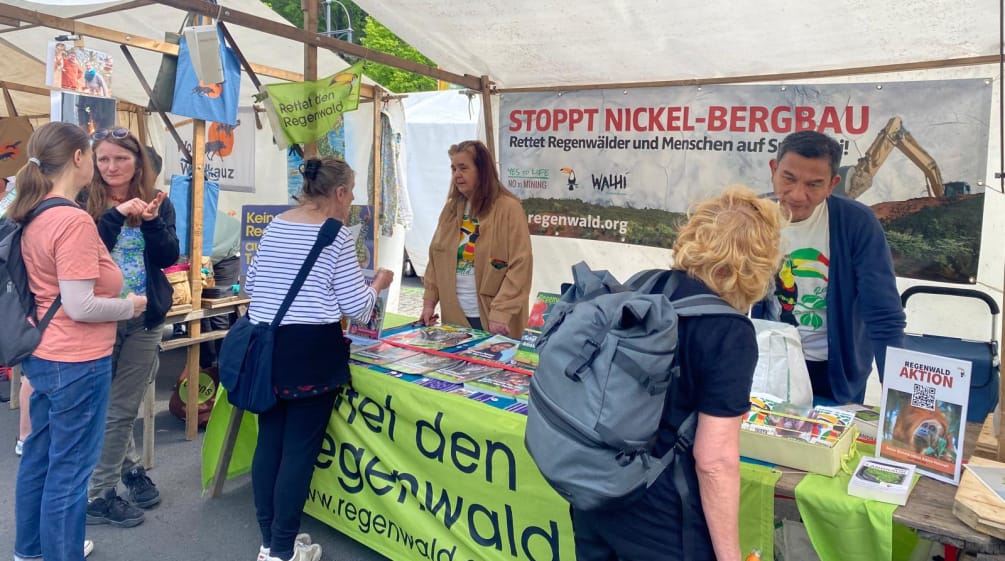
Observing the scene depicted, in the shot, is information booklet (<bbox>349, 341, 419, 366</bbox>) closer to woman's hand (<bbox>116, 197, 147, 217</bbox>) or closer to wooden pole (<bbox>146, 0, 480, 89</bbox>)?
woman's hand (<bbox>116, 197, 147, 217</bbox>)

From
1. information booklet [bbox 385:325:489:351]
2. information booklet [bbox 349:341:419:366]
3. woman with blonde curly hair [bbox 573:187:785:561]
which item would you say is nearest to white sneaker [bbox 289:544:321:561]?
information booklet [bbox 349:341:419:366]

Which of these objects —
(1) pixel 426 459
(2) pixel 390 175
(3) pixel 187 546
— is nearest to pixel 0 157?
(2) pixel 390 175

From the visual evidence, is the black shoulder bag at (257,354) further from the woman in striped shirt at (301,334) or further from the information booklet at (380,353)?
the information booklet at (380,353)

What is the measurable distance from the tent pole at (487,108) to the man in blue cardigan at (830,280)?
1969 millimetres

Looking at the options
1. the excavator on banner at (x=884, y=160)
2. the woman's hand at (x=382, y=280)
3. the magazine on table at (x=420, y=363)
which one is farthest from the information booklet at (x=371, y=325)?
the excavator on banner at (x=884, y=160)

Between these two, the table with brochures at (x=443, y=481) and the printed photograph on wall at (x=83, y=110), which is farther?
the printed photograph on wall at (x=83, y=110)

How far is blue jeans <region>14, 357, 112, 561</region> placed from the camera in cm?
235

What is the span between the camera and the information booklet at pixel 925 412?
176cm

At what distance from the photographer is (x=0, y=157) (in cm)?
525

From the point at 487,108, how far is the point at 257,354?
238cm

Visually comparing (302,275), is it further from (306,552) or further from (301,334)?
(306,552)

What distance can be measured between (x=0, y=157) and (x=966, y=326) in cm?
629

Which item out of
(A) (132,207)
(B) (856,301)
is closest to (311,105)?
(A) (132,207)

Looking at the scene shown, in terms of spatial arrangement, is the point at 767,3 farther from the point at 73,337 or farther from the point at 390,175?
the point at 390,175
